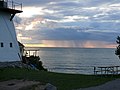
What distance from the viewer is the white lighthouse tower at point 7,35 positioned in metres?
→ 42.8

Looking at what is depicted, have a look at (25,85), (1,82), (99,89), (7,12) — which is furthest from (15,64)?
(99,89)

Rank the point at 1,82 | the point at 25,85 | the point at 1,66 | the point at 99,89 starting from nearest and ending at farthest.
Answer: the point at 99,89 < the point at 25,85 < the point at 1,82 < the point at 1,66

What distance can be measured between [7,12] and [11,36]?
10.6 ft

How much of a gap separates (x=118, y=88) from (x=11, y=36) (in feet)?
77.3

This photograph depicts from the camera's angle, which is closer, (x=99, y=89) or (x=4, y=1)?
(x=99, y=89)

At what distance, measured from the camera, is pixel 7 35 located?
144 feet

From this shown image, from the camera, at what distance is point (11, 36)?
4459cm

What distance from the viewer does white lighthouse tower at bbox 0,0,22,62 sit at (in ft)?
140

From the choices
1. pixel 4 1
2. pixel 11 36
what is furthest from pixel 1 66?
pixel 4 1

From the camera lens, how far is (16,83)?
1097 inches

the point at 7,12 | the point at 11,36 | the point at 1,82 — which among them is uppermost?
the point at 7,12

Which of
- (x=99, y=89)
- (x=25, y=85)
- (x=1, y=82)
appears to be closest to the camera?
(x=99, y=89)

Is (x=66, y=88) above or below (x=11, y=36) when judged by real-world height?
below

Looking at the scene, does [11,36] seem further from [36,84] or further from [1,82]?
[36,84]
